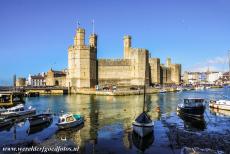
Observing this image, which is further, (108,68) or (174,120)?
(108,68)

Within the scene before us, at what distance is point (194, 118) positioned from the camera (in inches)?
1353

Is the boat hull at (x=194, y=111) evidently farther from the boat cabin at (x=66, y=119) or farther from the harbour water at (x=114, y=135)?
the boat cabin at (x=66, y=119)

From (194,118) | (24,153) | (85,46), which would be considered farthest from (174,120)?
→ (85,46)

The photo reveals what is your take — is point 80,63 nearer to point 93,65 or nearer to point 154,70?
point 93,65

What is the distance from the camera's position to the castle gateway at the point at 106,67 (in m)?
88.6

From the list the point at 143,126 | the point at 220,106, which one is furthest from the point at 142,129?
the point at 220,106

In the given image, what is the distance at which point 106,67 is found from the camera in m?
97.1

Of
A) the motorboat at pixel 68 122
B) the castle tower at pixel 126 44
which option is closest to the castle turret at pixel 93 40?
the castle tower at pixel 126 44

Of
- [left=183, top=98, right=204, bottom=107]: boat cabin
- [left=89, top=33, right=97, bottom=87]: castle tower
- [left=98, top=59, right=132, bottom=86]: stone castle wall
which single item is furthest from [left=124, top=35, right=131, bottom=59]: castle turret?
[left=183, top=98, right=204, bottom=107]: boat cabin

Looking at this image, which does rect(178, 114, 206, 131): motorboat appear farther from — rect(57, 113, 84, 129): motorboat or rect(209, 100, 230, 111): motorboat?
rect(57, 113, 84, 129): motorboat

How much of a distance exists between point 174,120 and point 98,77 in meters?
63.6

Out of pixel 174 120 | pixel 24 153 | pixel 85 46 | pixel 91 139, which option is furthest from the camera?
pixel 85 46

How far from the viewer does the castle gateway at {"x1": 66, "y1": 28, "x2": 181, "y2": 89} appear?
88.6 metres

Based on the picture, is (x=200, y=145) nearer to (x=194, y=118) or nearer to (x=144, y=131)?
(x=144, y=131)
